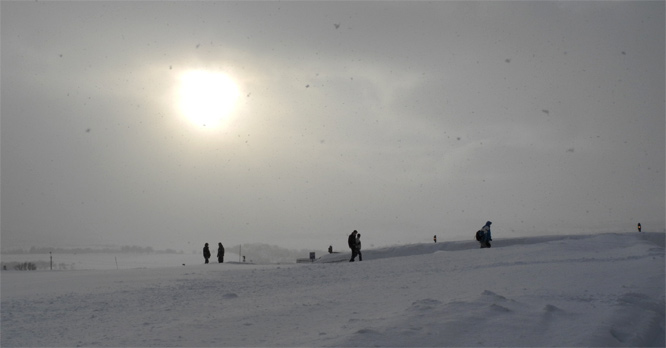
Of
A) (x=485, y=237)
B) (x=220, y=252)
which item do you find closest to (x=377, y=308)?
(x=485, y=237)

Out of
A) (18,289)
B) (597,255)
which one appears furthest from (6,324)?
(597,255)

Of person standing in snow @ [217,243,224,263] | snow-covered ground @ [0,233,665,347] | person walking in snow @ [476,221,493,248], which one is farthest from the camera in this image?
person standing in snow @ [217,243,224,263]

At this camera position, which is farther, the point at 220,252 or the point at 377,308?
the point at 220,252

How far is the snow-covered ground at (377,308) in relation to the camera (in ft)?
24.4

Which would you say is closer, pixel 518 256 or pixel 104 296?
pixel 104 296

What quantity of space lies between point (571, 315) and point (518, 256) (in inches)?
408

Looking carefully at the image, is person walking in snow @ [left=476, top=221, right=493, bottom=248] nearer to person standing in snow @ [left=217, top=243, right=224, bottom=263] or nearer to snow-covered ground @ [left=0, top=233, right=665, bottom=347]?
snow-covered ground @ [left=0, top=233, right=665, bottom=347]

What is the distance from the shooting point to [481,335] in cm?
718

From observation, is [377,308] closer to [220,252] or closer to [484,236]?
[484,236]

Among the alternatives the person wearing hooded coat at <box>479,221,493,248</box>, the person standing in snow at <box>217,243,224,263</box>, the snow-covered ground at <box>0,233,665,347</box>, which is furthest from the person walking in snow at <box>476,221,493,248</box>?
the person standing in snow at <box>217,243,224,263</box>

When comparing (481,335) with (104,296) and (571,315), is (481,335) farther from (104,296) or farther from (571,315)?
(104,296)

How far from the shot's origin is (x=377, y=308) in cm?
989

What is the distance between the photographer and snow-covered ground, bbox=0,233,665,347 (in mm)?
7449

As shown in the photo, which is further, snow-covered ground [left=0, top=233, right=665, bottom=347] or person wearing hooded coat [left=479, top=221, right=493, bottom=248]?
person wearing hooded coat [left=479, top=221, right=493, bottom=248]
